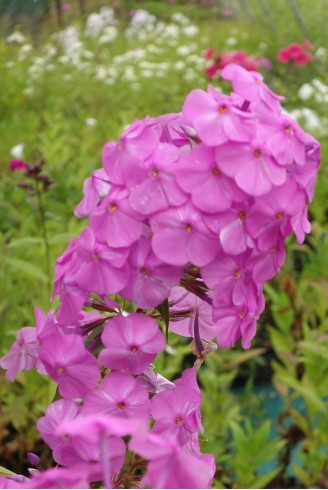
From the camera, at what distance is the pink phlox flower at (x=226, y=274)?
23.6 inches

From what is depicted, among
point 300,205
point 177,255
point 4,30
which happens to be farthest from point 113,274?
point 4,30

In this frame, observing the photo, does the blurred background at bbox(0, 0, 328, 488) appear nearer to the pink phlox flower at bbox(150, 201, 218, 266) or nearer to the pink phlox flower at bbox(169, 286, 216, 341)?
the pink phlox flower at bbox(169, 286, 216, 341)

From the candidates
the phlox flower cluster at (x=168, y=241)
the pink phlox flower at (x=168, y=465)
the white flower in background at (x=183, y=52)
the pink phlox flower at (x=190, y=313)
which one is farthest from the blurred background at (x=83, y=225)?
the pink phlox flower at (x=168, y=465)

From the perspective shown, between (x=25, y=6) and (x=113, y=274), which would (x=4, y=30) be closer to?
(x=25, y=6)

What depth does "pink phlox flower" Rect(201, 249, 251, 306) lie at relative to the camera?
0.60 meters

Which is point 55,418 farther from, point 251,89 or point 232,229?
point 251,89

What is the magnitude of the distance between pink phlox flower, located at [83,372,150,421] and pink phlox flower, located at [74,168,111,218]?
0.50 ft

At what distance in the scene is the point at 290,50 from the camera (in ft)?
16.2

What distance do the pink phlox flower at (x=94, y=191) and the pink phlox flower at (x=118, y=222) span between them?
Answer: 0.05m

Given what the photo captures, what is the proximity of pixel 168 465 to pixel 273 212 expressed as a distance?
28 cm

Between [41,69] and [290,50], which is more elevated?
[290,50]

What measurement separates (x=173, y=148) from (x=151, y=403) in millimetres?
209

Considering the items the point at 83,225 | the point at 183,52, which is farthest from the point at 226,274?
the point at 183,52

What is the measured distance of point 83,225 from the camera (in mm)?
2207
